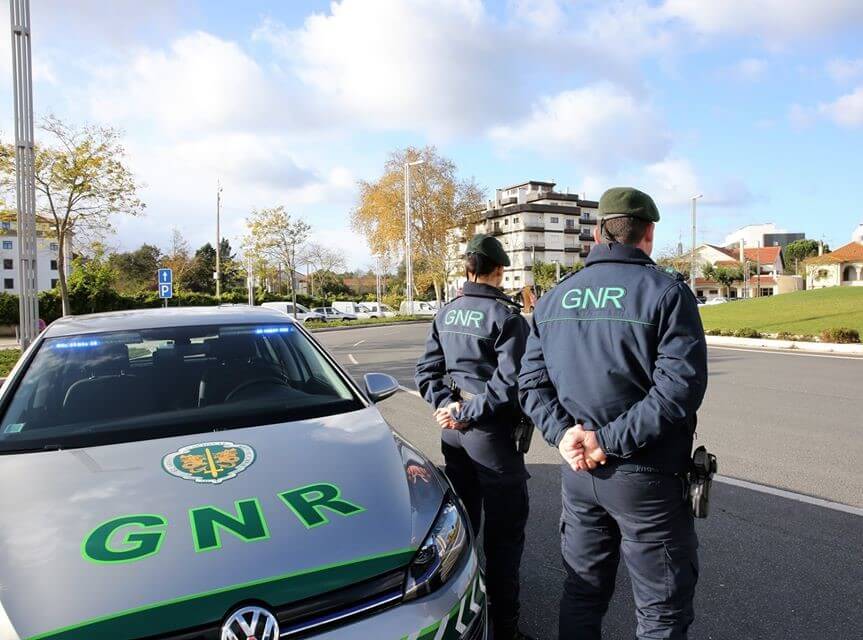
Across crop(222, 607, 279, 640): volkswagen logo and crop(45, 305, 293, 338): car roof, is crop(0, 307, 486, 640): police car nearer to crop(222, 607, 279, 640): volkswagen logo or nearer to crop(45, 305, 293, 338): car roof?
crop(222, 607, 279, 640): volkswagen logo

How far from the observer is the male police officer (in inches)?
78.2

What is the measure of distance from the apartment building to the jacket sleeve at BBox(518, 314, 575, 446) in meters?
82.5

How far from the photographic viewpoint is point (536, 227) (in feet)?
297

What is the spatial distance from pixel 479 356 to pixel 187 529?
1.54 metres

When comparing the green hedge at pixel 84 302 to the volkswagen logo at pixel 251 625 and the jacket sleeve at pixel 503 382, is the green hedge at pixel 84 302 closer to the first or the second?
the jacket sleeve at pixel 503 382

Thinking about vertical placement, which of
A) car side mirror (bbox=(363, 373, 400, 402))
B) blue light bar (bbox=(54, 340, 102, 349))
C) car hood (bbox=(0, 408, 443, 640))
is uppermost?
blue light bar (bbox=(54, 340, 102, 349))

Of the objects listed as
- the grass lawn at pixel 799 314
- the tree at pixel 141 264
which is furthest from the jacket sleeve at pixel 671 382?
the tree at pixel 141 264

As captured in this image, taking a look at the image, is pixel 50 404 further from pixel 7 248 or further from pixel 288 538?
pixel 7 248

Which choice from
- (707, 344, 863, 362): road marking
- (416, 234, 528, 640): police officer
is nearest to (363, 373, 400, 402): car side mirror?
(416, 234, 528, 640): police officer

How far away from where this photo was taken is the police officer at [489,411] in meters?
2.73

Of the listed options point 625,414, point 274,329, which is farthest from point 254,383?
point 625,414

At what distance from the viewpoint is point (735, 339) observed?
63.6 feet

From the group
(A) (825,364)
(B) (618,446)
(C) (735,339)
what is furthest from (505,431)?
A: (C) (735,339)

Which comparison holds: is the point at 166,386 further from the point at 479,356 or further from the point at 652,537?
the point at 652,537
